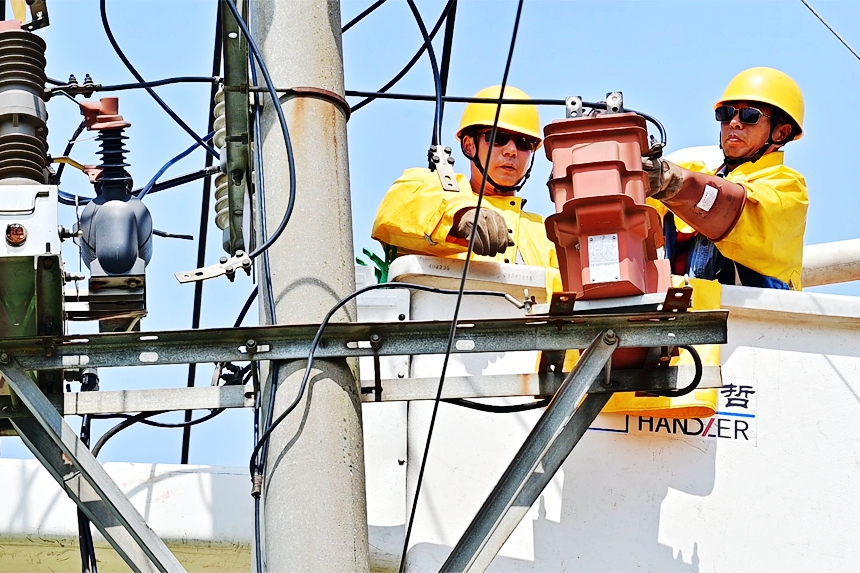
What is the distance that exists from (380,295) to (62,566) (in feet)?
6.25

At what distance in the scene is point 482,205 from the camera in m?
6.88

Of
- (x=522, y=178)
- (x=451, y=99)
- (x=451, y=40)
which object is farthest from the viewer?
(x=522, y=178)

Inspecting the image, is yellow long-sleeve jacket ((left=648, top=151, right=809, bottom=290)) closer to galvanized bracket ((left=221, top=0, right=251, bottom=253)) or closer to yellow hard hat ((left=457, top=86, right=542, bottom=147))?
yellow hard hat ((left=457, top=86, right=542, bottom=147))

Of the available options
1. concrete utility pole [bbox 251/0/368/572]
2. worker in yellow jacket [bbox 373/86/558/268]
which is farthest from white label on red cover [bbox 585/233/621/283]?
worker in yellow jacket [bbox 373/86/558/268]

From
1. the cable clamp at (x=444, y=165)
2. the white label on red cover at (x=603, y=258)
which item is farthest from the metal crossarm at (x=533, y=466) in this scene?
the cable clamp at (x=444, y=165)

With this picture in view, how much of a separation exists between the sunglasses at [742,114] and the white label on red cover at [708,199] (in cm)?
147

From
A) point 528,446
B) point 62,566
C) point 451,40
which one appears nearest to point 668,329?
point 528,446

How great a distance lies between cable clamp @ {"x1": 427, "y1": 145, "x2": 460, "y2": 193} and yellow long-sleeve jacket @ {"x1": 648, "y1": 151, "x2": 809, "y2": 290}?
5.95 feet

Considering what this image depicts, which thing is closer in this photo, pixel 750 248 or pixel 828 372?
pixel 828 372

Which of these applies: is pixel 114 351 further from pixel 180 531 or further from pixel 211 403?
pixel 180 531

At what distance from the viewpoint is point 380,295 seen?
20.3ft

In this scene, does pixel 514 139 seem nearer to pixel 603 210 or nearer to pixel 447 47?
pixel 447 47

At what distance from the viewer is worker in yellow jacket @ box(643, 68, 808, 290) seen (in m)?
6.39

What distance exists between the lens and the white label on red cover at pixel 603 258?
5.01 metres
